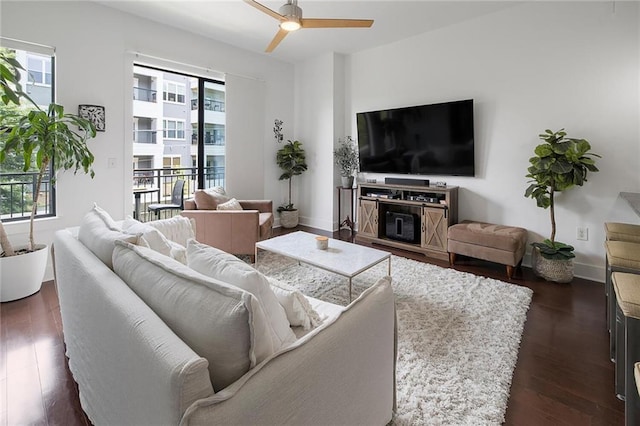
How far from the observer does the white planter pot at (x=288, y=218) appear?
221 inches

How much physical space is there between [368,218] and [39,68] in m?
4.11

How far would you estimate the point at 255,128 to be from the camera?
5.30 m

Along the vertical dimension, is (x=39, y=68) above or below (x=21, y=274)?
above

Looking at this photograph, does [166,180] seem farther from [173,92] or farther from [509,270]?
[509,270]

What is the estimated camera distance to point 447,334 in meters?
→ 2.23

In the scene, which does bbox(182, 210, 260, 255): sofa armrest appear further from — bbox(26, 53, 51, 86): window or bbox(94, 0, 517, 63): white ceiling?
bbox(94, 0, 517, 63): white ceiling

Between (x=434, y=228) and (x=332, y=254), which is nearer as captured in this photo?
(x=332, y=254)

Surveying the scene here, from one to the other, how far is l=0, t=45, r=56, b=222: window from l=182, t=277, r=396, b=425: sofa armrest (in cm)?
368

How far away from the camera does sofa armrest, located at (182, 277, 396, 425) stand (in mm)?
746

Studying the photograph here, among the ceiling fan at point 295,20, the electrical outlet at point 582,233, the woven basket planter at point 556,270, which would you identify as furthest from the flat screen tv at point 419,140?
the ceiling fan at point 295,20

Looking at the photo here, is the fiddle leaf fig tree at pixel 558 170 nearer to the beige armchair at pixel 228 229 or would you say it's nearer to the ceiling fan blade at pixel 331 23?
the ceiling fan blade at pixel 331 23

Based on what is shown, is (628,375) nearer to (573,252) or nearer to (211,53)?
(573,252)

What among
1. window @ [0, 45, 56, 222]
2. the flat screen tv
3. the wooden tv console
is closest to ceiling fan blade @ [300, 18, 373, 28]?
the flat screen tv

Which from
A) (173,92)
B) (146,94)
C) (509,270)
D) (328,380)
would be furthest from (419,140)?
(146,94)
